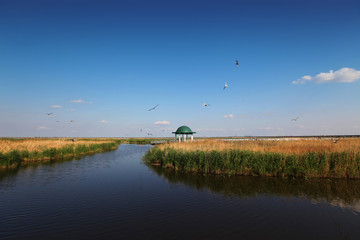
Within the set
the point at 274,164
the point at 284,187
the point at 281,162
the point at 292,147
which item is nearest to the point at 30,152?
the point at 274,164

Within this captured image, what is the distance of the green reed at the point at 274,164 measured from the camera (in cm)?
1570

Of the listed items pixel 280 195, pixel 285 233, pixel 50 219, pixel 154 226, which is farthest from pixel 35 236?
pixel 280 195

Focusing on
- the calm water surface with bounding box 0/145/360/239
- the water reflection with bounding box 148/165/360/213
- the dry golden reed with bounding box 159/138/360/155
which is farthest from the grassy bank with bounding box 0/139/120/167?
the water reflection with bounding box 148/165/360/213

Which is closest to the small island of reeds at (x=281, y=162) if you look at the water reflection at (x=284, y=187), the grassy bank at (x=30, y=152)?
the water reflection at (x=284, y=187)

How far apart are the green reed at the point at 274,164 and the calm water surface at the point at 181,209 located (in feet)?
4.11

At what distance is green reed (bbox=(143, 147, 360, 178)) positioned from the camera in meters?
15.7

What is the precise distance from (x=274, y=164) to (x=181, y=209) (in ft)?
35.5

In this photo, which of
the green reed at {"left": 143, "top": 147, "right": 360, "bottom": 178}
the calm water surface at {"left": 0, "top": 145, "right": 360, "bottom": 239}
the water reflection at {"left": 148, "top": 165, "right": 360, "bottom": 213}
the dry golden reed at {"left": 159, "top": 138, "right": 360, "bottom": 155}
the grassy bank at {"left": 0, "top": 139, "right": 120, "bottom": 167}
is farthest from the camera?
the grassy bank at {"left": 0, "top": 139, "right": 120, "bottom": 167}

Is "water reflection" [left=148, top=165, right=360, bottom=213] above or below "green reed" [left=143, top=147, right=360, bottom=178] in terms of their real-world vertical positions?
below

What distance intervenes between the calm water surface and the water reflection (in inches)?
2.2

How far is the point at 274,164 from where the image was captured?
56.1ft

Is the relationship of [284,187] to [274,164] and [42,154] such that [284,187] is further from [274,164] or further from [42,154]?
[42,154]

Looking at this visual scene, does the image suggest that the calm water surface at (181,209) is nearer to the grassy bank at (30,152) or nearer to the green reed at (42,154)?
the green reed at (42,154)

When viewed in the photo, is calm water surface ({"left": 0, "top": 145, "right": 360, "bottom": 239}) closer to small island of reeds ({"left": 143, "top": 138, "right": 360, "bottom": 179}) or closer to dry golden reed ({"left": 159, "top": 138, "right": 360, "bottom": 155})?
small island of reeds ({"left": 143, "top": 138, "right": 360, "bottom": 179})
